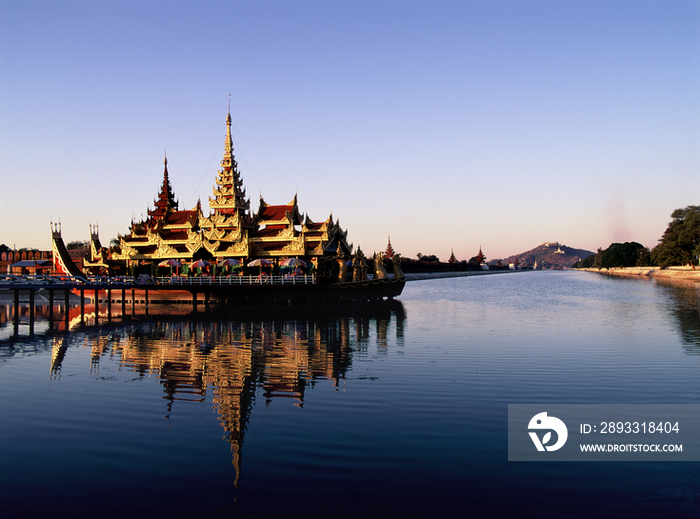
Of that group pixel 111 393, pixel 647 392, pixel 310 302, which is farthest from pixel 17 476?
pixel 310 302

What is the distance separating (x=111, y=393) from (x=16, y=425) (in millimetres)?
2679

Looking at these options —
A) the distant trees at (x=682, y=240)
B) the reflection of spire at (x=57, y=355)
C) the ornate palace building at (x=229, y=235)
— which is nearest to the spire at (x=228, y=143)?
the ornate palace building at (x=229, y=235)

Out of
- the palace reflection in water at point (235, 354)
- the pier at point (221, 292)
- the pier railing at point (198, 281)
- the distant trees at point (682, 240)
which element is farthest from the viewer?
the distant trees at point (682, 240)

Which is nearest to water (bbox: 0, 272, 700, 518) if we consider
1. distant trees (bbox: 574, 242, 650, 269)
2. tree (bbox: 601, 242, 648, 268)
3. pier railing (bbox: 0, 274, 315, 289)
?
pier railing (bbox: 0, 274, 315, 289)

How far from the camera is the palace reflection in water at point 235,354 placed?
12.7m

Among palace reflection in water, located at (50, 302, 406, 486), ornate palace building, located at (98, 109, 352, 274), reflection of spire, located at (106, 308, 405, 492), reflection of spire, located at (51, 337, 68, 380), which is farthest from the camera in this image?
ornate palace building, located at (98, 109, 352, 274)

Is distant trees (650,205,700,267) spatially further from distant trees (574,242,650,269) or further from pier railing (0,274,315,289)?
pier railing (0,274,315,289)

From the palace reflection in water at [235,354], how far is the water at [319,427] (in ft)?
0.34

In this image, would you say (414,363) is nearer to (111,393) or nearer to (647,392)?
(647,392)

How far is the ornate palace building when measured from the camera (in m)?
49.1

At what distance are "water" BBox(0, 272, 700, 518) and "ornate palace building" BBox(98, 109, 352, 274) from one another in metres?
27.2

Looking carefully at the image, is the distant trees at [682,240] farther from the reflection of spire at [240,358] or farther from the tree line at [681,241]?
the reflection of spire at [240,358]

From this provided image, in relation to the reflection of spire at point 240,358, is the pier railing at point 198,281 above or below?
above

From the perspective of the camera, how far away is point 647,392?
1273 cm
